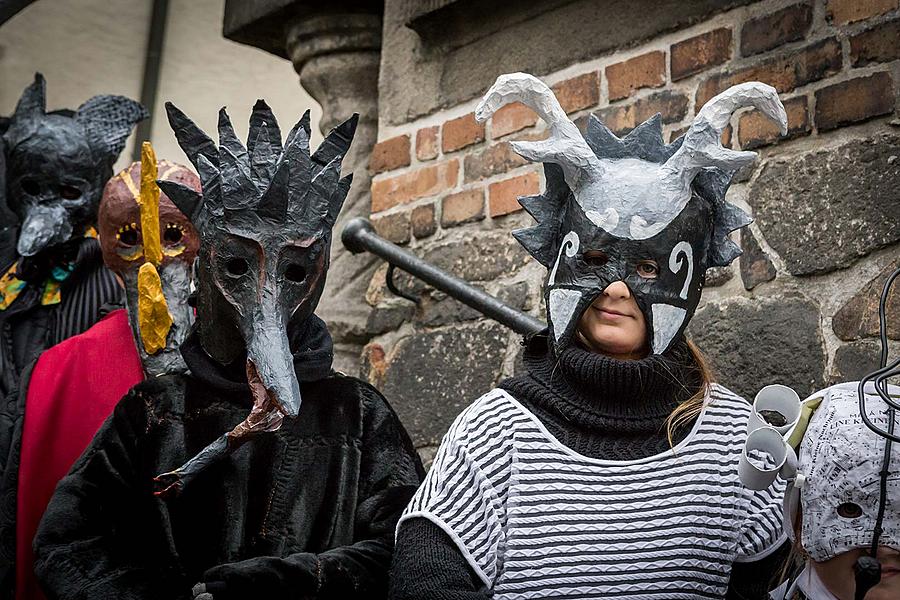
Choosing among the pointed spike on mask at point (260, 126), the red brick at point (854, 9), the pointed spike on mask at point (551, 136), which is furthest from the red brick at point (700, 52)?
the pointed spike on mask at point (260, 126)

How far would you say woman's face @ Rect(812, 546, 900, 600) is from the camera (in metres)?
2.25

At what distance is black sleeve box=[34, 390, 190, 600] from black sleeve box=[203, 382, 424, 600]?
0.18 meters

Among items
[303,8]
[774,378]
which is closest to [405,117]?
[303,8]

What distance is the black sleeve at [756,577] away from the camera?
263 cm

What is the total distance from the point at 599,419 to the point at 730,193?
3.30 feet

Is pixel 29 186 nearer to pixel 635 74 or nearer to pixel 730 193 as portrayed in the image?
pixel 635 74

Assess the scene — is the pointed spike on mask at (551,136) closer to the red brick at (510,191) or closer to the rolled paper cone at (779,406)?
the rolled paper cone at (779,406)

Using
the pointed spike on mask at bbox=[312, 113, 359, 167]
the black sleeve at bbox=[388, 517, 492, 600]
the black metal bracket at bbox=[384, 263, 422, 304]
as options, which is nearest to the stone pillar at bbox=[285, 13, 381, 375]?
the black metal bracket at bbox=[384, 263, 422, 304]

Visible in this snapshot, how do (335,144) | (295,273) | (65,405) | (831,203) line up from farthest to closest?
(65,405)
(831,203)
(335,144)
(295,273)

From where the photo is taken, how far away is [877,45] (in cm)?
314

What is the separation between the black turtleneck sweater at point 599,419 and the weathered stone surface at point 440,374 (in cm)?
119

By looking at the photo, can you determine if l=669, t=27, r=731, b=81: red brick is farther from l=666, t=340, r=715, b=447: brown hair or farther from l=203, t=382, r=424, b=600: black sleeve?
l=203, t=382, r=424, b=600: black sleeve

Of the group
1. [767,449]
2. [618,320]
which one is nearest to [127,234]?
[618,320]

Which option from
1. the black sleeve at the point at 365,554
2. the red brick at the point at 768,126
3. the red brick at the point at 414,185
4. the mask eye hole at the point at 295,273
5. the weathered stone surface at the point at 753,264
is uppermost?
the red brick at the point at 768,126
